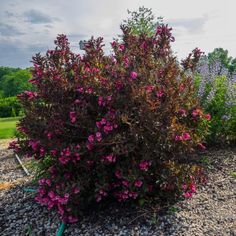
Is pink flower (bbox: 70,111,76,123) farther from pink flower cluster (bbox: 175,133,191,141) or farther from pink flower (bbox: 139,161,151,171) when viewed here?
pink flower cluster (bbox: 175,133,191,141)

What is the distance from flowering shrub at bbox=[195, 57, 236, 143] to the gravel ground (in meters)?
0.86

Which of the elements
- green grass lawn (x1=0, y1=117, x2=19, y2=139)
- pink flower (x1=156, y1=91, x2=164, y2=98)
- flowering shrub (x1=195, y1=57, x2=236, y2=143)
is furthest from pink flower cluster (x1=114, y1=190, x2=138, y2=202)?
green grass lawn (x1=0, y1=117, x2=19, y2=139)

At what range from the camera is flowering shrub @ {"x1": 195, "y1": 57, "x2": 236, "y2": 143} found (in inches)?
180

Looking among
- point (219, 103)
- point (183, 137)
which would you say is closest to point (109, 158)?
point (183, 137)

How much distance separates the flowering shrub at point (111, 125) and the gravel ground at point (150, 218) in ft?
0.52

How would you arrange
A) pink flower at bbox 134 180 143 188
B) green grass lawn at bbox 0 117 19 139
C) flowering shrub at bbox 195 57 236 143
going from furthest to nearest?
green grass lawn at bbox 0 117 19 139, flowering shrub at bbox 195 57 236 143, pink flower at bbox 134 180 143 188

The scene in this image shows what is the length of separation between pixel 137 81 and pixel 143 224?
1.23 metres

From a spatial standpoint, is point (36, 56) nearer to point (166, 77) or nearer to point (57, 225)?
point (166, 77)

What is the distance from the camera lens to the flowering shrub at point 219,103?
4.57 meters

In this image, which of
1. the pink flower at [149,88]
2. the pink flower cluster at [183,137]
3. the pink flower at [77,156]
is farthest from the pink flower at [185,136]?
the pink flower at [77,156]

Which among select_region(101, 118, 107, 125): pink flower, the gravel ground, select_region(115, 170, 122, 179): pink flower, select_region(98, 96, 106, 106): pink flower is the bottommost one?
the gravel ground

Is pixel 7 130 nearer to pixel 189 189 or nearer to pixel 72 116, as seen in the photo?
pixel 72 116

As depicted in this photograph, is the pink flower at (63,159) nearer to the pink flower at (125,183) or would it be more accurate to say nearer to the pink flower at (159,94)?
the pink flower at (125,183)

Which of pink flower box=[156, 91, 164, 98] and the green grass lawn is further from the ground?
pink flower box=[156, 91, 164, 98]
